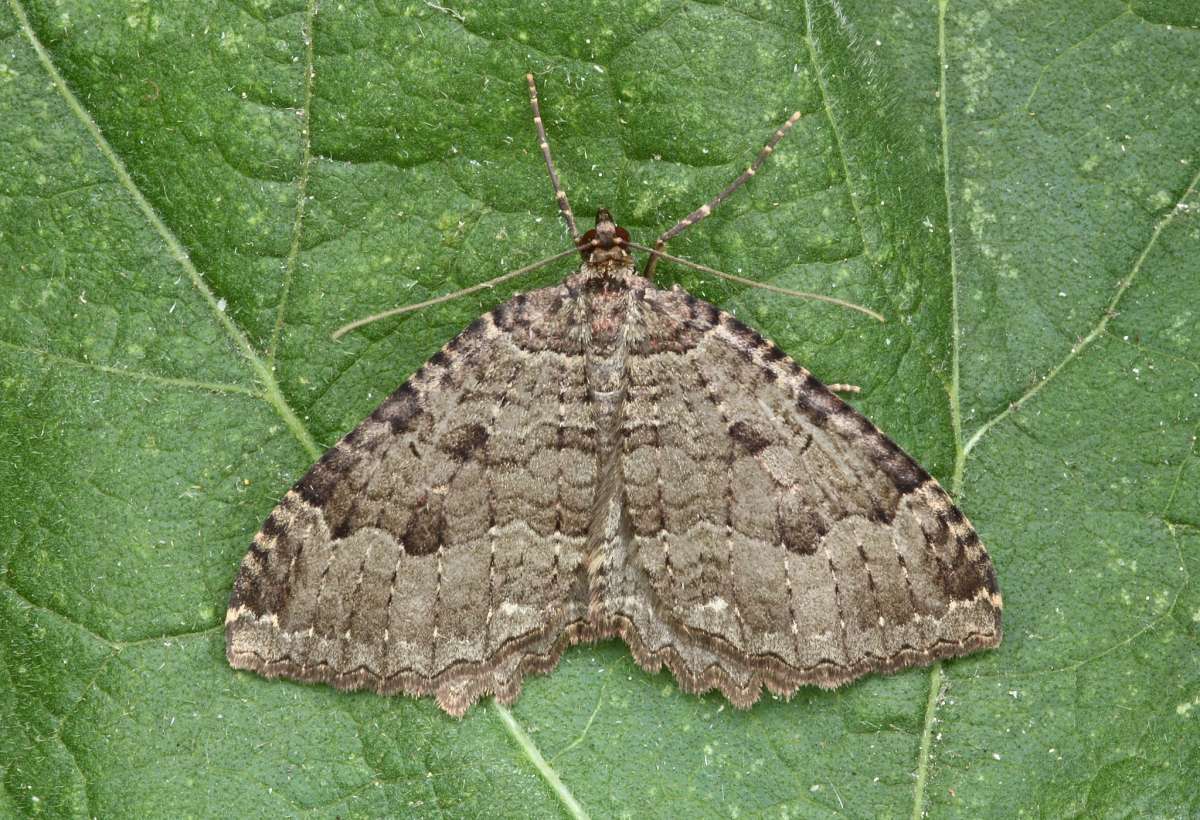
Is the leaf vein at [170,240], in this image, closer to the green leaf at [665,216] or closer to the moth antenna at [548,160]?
the green leaf at [665,216]

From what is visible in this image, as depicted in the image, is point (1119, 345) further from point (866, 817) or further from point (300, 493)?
point (300, 493)

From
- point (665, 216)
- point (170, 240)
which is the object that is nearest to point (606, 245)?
point (665, 216)

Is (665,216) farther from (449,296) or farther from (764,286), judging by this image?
(449,296)

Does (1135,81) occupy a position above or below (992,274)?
above

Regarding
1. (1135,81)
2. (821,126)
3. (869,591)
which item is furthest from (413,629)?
(1135,81)

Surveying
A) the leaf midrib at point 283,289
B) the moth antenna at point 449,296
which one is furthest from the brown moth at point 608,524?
the leaf midrib at point 283,289
